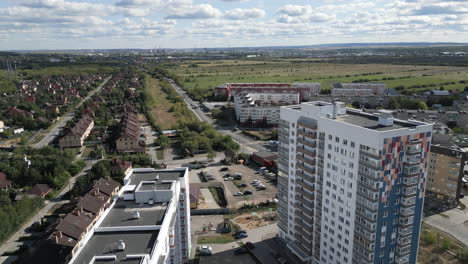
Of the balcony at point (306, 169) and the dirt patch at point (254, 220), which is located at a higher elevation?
the balcony at point (306, 169)

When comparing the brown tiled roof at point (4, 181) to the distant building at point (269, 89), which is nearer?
the brown tiled roof at point (4, 181)

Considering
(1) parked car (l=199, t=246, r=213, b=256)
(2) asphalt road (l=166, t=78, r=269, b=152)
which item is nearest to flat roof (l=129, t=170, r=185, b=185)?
(1) parked car (l=199, t=246, r=213, b=256)

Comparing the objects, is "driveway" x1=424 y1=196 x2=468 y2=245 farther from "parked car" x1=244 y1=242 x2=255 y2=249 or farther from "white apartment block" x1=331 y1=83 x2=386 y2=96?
"white apartment block" x1=331 y1=83 x2=386 y2=96

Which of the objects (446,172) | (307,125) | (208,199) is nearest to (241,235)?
(208,199)

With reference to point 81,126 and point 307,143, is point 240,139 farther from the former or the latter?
point 307,143

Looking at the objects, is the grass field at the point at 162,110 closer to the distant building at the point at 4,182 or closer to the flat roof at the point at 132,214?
the distant building at the point at 4,182

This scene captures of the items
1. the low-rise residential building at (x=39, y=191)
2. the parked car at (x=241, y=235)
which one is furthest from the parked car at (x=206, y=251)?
the low-rise residential building at (x=39, y=191)
